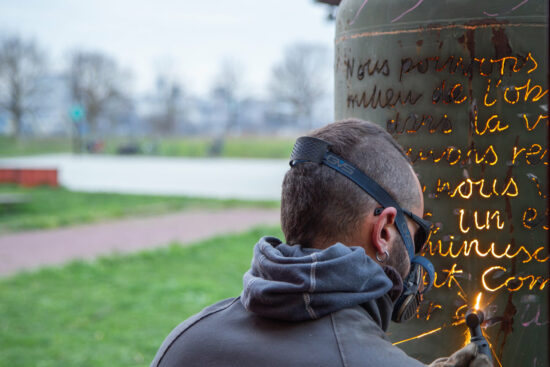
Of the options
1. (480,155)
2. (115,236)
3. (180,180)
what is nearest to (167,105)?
(180,180)

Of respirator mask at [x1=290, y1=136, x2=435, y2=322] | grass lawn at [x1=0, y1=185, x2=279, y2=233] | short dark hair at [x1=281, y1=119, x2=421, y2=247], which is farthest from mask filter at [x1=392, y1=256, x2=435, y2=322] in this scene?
grass lawn at [x1=0, y1=185, x2=279, y2=233]

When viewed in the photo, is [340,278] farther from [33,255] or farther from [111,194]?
[111,194]

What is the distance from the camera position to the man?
1292 millimetres

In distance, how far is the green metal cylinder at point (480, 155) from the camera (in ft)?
6.98

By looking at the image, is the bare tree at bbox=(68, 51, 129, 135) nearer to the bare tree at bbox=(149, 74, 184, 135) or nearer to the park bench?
the bare tree at bbox=(149, 74, 184, 135)

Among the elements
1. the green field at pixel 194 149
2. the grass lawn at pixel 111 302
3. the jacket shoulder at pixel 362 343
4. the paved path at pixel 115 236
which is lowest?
the green field at pixel 194 149

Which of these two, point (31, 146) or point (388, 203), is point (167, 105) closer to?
point (31, 146)

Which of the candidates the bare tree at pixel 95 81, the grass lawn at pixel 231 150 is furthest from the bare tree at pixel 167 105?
the grass lawn at pixel 231 150

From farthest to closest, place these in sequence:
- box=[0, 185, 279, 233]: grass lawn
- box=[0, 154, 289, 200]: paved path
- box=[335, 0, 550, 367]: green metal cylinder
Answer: box=[0, 154, 289, 200]: paved path
box=[0, 185, 279, 233]: grass lawn
box=[335, 0, 550, 367]: green metal cylinder

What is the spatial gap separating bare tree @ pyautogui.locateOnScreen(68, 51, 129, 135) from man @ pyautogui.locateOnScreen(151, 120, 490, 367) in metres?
48.3

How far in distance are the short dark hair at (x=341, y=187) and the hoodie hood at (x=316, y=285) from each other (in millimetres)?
138

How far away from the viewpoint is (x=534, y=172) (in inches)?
84.7

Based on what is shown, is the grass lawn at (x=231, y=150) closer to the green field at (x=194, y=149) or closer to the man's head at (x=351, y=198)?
the green field at (x=194, y=149)

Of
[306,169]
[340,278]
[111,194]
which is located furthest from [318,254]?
[111,194]
